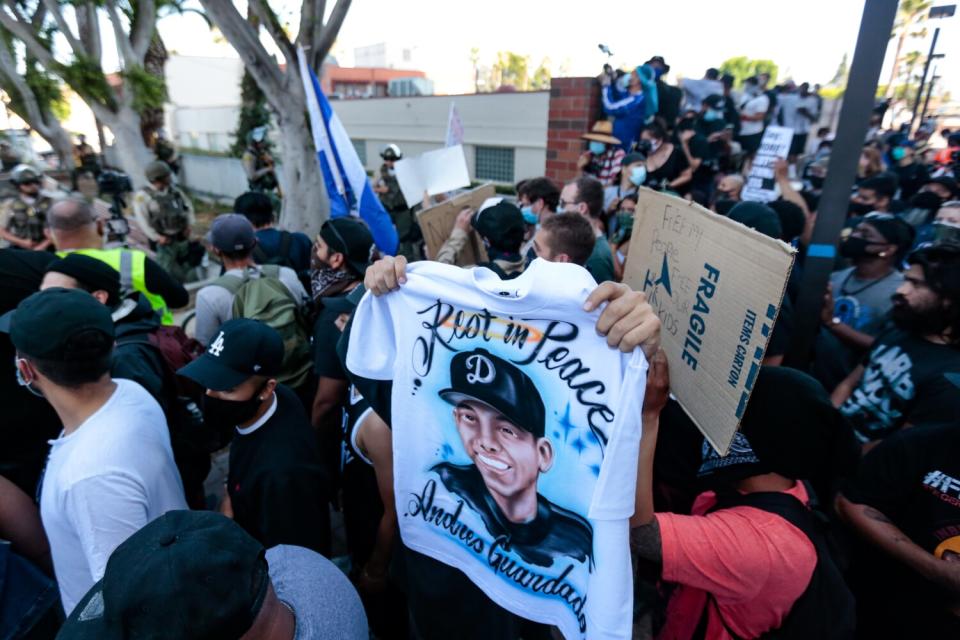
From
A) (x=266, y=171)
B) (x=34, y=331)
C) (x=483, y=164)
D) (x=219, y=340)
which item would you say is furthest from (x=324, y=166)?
(x=483, y=164)

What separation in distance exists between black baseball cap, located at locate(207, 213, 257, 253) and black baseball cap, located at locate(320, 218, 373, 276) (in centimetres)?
66

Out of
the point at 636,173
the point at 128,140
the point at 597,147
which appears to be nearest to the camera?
the point at 636,173

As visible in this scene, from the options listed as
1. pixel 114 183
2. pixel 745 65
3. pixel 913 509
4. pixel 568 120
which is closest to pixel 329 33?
pixel 568 120

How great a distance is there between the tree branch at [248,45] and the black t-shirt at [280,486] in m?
6.05

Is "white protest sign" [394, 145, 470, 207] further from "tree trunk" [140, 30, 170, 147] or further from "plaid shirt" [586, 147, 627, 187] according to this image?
"tree trunk" [140, 30, 170, 147]

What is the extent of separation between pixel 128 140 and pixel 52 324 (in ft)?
30.1

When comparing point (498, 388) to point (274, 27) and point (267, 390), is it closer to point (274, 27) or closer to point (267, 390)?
point (267, 390)

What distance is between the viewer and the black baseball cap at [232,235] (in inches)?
131

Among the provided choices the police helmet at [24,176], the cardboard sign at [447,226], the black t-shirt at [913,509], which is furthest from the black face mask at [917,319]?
the police helmet at [24,176]

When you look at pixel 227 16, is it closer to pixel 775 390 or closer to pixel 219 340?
pixel 219 340

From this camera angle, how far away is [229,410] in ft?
6.63

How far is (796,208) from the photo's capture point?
3885 millimetres

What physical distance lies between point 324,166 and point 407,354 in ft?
10.4

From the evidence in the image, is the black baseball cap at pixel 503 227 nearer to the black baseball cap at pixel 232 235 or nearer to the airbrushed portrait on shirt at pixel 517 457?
the black baseball cap at pixel 232 235
